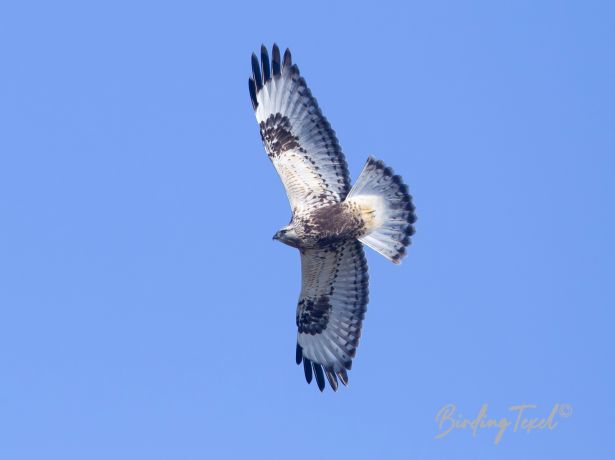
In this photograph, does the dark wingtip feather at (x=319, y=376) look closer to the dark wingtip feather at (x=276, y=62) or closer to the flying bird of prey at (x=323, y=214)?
the flying bird of prey at (x=323, y=214)

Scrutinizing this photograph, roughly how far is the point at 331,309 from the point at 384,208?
125 centimetres

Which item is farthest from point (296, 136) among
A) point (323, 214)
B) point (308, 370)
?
point (308, 370)

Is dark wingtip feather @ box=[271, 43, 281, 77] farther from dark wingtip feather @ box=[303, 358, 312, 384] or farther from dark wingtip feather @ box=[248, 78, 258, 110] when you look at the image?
dark wingtip feather @ box=[303, 358, 312, 384]

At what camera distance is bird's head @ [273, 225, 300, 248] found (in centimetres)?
984

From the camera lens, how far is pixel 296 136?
10.5m

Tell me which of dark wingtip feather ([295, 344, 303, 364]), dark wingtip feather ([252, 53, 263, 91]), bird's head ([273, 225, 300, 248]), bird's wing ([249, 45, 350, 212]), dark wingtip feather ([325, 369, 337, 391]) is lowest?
dark wingtip feather ([325, 369, 337, 391])

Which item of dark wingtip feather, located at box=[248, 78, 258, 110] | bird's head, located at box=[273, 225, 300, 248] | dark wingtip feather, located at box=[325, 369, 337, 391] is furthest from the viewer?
dark wingtip feather, located at box=[325, 369, 337, 391]

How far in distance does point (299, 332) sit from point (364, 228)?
1495mm

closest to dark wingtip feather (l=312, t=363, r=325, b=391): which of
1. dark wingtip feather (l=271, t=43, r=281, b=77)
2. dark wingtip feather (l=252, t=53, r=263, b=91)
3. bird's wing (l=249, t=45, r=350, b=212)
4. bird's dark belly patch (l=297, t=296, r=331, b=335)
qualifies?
bird's dark belly patch (l=297, t=296, r=331, b=335)

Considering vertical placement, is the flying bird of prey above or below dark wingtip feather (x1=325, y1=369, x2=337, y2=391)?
above

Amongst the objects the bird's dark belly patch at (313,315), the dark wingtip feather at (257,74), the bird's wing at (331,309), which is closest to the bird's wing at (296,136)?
the dark wingtip feather at (257,74)

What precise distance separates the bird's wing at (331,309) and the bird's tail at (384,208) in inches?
9.6

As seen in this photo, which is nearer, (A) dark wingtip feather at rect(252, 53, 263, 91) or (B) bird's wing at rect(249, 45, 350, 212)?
(B) bird's wing at rect(249, 45, 350, 212)

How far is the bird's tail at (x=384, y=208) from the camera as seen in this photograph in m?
10.0
